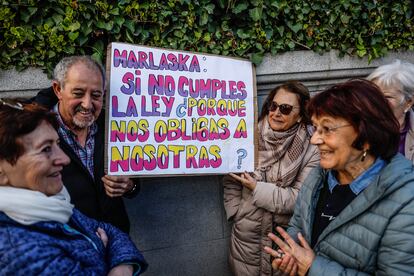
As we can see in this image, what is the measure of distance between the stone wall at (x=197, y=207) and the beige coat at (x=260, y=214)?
0.51 metres

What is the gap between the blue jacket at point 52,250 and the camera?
1329mm

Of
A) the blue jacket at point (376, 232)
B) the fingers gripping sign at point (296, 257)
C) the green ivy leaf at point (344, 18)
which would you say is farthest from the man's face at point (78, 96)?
the green ivy leaf at point (344, 18)

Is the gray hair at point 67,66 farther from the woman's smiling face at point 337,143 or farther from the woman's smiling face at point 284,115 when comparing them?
the woman's smiling face at point 337,143

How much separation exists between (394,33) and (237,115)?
1.73 m

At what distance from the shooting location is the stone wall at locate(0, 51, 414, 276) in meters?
3.28

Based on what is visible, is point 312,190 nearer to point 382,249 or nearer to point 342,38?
point 382,249

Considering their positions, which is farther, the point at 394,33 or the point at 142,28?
the point at 394,33

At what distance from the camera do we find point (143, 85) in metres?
2.71

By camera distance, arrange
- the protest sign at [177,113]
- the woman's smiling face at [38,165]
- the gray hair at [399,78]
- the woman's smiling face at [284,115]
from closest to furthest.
→ the woman's smiling face at [38,165] < the gray hair at [399,78] < the protest sign at [177,113] < the woman's smiling face at [284,115]

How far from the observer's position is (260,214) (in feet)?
9.21

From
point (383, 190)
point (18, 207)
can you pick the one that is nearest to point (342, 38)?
point (383, 190)

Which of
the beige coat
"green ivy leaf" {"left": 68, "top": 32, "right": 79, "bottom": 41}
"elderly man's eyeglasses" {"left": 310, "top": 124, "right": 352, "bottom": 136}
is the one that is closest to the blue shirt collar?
"elderly man's eyeglasses" {"left": 310, "top": 124, "right": 352, "bottom": 136}

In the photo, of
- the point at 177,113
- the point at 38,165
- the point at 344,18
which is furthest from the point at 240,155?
the point at 38,165

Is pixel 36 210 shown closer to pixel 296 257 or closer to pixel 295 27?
pixel 296 257
